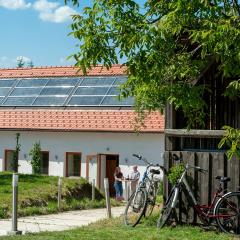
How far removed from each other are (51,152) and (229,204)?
20.2 meters

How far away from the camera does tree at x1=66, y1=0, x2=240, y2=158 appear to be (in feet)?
23.9

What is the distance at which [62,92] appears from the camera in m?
30.6

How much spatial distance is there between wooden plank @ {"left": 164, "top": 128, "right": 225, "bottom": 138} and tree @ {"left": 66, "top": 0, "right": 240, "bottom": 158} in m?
1.68

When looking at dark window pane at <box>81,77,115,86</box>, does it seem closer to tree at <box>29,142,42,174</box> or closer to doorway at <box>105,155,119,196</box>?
doorway at <box>105,155,119,196</box>

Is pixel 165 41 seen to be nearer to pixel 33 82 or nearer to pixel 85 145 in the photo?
pixel 85 145

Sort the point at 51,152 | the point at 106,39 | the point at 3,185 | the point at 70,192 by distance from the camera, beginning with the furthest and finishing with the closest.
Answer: the point at 51,152 < the point at 70,192 < the point at 3,185 < the point at 106,39

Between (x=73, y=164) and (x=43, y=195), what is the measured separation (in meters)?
12.1

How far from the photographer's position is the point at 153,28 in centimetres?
767

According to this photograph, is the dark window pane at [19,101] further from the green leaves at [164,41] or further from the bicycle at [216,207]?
the green leaves at [164,41]

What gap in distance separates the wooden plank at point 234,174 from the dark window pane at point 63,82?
68.9ft

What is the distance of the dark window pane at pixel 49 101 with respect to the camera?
30.0m

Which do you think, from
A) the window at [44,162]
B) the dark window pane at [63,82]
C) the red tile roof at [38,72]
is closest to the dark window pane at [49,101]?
the dark window pane at [63,82]

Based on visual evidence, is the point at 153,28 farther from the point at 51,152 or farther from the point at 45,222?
the point at 51,152

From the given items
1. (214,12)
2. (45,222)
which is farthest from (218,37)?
(45,222)
